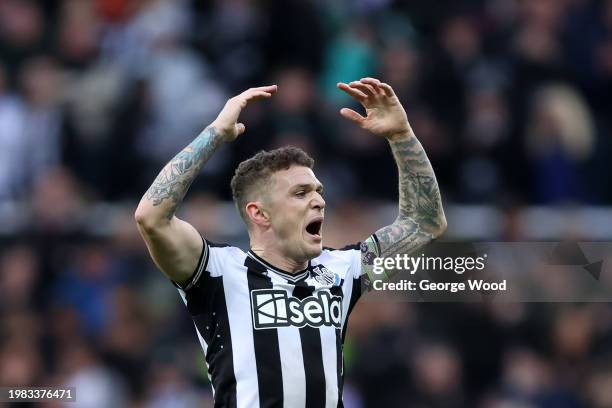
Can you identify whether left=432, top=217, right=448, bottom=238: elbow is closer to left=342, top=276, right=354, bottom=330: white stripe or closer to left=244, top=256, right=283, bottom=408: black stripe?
left=342, top=276, right=354, bottom=330: white stripe

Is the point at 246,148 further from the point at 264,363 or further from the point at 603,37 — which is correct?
the point at 264,363

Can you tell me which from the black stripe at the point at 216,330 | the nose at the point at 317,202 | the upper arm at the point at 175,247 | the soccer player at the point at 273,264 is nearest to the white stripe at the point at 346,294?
the soccer player at the point at 273,264

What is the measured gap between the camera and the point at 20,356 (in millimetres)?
9641

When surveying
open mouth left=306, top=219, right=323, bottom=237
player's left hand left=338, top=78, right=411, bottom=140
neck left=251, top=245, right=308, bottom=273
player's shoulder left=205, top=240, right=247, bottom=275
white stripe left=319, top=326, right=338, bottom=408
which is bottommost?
white stripe left=319, top=326, right=338, bottom=408

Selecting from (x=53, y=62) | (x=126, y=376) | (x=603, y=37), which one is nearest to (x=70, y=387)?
(x=126, y=376)

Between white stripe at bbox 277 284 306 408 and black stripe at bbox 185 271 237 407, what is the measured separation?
0.22 metres

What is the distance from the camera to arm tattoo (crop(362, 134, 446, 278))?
631 cm

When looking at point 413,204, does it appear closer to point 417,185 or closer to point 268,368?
point 417,185

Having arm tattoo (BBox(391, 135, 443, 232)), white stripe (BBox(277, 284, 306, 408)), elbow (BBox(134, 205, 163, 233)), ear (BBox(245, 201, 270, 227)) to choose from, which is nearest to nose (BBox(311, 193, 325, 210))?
ear (BBox(245, 201, 270, 227))

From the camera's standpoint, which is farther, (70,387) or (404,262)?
(70,387)

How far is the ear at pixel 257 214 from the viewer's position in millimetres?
6094

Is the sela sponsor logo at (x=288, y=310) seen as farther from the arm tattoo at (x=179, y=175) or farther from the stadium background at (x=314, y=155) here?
the stadium background at (x=314, y=155)

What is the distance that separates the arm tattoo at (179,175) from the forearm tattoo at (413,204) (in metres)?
0.97

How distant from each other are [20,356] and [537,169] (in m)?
4.24
